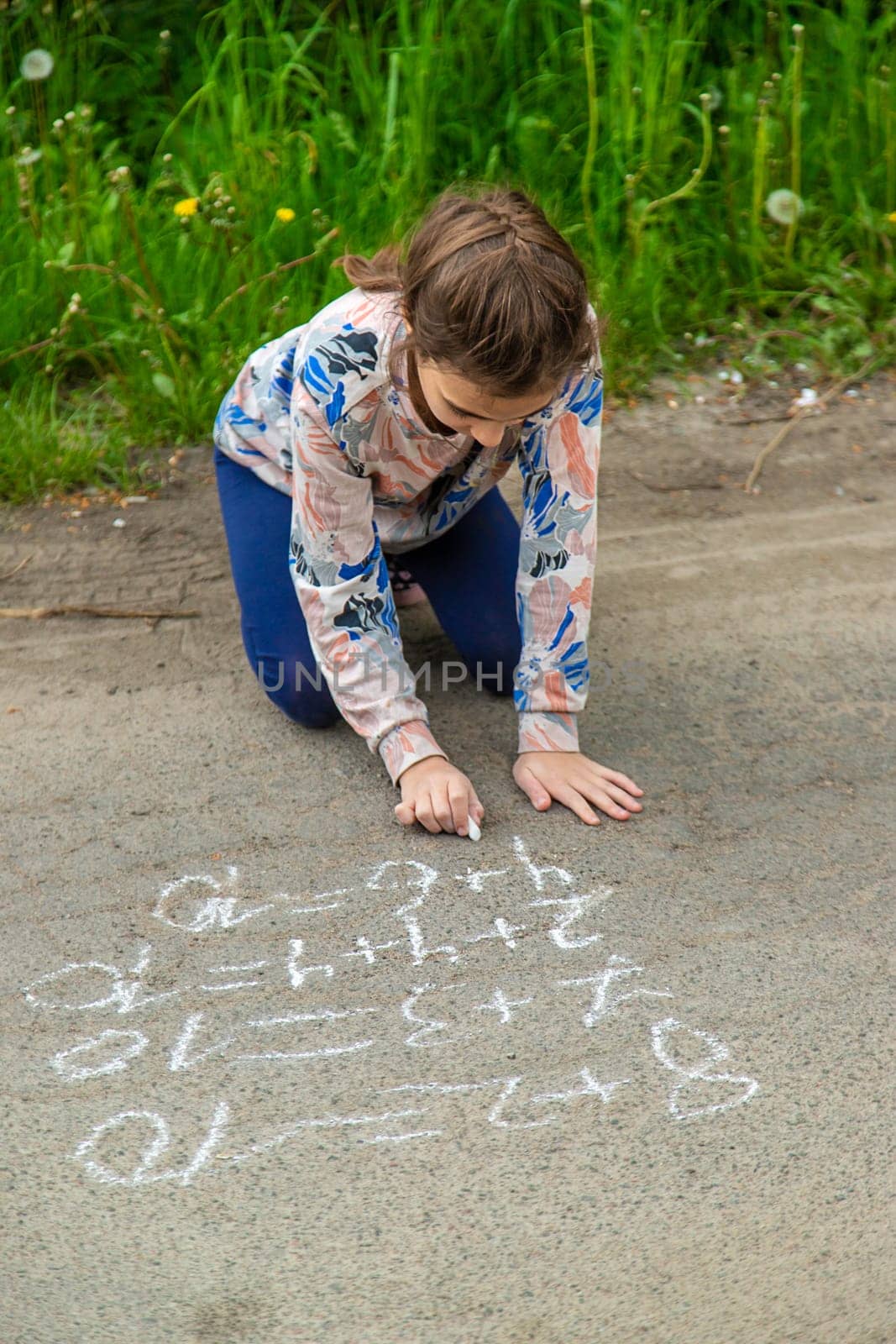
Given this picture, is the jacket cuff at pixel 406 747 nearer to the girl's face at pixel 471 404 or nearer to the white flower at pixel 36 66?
the girl's face at pixel 471 404

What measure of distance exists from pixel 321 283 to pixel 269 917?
2008mm

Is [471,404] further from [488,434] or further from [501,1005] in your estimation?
[501,1005]

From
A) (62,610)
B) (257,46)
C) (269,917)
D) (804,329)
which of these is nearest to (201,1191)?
(269,917)

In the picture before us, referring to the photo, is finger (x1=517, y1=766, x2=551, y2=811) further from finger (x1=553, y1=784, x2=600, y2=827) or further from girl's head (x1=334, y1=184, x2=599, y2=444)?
girl's head (x1=334, y1=184, x2=599, y2=444)

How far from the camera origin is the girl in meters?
1.77

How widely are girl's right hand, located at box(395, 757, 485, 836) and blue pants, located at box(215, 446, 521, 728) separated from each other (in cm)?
29

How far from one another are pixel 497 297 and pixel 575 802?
0.83 metres

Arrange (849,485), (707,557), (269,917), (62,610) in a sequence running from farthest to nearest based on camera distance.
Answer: (849,485)
(707,557)
(62,610)
(269,917)

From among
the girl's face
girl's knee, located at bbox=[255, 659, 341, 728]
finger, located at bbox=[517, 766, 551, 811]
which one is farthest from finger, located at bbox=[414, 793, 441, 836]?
the girl's face

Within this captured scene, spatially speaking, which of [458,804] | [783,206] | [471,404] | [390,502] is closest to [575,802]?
[458,804]

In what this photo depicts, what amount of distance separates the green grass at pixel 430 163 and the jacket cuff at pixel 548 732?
1377mm

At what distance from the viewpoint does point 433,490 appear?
92.1 inches

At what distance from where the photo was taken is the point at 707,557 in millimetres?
2938

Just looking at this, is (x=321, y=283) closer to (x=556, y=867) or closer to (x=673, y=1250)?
(x=556, y=867)
